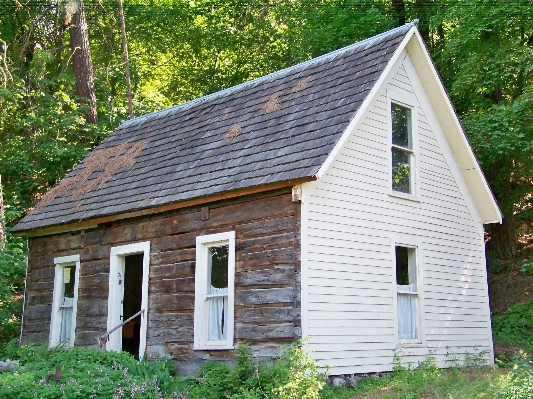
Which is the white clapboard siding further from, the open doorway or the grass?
the open doorway

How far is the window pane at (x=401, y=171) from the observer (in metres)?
12.9

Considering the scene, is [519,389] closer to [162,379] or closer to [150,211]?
[162,379]

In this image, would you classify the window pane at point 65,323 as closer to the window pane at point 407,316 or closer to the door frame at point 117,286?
the door frame at point 117,286

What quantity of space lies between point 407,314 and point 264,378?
12.1ft

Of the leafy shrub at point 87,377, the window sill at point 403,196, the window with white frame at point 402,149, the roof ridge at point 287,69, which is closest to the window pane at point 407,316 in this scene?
the window sill at point 403,196

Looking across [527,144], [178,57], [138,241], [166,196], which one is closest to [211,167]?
[166,196]

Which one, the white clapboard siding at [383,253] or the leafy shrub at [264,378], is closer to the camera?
the leafy shrub at [264,378]

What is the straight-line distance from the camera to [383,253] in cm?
1195

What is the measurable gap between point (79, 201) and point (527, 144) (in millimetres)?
10912

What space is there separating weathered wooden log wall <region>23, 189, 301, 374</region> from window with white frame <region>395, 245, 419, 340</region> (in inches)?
107

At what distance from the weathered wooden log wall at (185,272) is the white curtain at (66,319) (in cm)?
40

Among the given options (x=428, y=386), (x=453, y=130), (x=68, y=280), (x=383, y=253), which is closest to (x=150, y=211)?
(x=68, y=280)

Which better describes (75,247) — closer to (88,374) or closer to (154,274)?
(154,274)

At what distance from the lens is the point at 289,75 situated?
14.4 m
